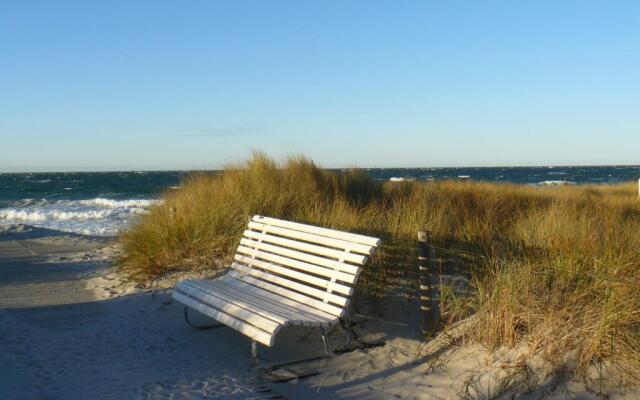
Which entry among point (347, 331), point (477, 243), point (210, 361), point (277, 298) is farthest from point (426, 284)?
point (477, 243)

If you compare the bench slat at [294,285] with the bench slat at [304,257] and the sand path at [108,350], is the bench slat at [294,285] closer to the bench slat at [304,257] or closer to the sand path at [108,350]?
the bench slat at [304,257]

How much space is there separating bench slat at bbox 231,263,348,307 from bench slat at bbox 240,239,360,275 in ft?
0.71

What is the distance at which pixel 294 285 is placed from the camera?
5.50 m

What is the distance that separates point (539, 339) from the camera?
4262 mm

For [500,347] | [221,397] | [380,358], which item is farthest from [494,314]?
[221,397]

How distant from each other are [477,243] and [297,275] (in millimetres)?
2415

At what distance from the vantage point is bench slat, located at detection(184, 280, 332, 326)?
4562 millimetres

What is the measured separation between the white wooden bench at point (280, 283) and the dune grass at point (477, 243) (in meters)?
0.86

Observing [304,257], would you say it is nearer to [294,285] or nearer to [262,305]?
[294,285]

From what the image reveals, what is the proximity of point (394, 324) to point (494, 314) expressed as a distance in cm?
125

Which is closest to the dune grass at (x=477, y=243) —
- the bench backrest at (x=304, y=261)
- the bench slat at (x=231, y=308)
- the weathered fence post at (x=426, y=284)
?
the weathered fence post at (x=426, y=284)

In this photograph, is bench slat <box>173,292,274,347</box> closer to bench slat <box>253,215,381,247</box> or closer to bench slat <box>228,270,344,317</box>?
bench slat <box>228,270,344,317</box>

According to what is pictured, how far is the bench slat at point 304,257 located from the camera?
4.98 m

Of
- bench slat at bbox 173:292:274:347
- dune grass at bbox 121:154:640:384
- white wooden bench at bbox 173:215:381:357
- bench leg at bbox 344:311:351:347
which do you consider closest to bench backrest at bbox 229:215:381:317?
white wooden bench at bbox 173:215:381:357
